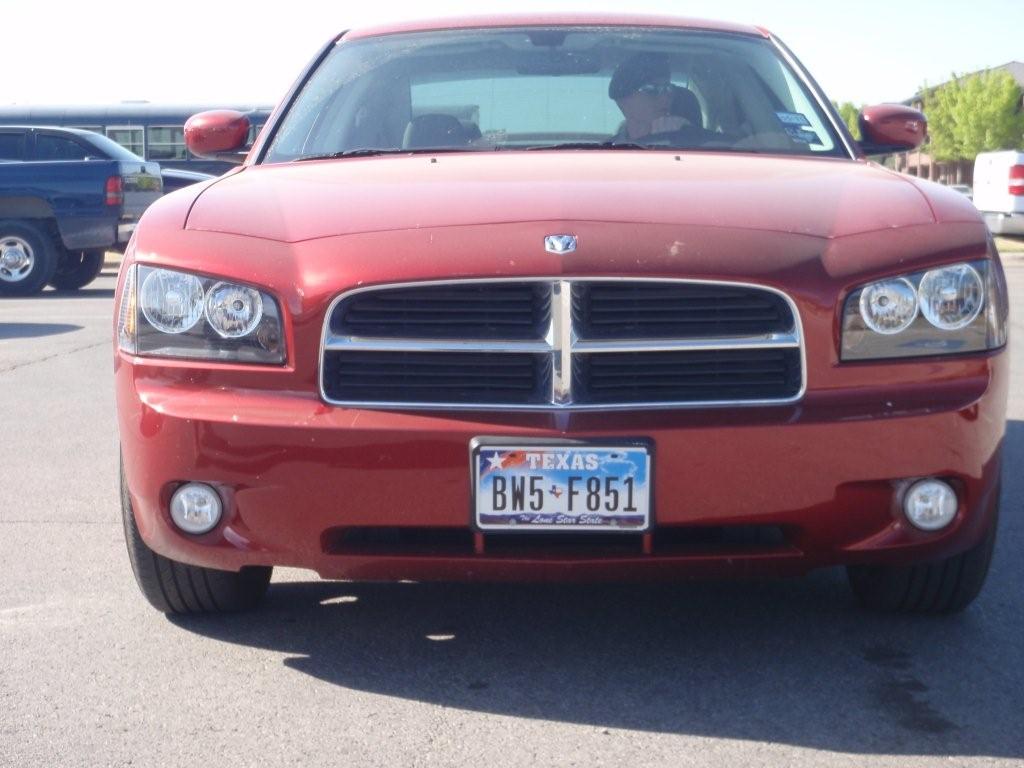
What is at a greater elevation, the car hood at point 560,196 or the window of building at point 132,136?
the car hood at point 560,196

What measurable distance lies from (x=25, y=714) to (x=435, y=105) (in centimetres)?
232

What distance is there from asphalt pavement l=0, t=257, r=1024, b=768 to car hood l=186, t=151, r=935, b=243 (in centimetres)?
99

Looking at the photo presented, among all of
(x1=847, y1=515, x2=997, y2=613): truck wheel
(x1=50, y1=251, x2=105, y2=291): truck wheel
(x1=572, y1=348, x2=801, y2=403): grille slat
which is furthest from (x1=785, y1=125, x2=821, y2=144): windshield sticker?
(x1=50, y1=251, x2=105, y2=291): truck wheel

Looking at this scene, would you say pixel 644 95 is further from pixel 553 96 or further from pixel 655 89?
pixel 553 96

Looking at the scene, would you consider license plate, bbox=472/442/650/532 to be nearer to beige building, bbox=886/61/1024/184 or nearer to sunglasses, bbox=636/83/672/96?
sunglasses, bbox=636/83/672/96

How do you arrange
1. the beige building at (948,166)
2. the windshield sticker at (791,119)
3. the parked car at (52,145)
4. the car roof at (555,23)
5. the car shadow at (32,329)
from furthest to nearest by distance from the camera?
the beige building at (948,166) → the parked car at (52,145) → the car shadow at (32,329) → the car roof at (555,23) → the windshield sticker at (791,119)

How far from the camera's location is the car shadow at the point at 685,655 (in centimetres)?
331

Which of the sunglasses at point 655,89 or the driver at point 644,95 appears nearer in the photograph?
the driver at point 644,95

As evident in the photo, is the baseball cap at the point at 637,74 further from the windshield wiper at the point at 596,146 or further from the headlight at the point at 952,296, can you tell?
the headlight at the point at 952,296

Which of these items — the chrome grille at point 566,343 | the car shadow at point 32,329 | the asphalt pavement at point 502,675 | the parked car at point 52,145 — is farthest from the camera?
the parked car at point 52,145

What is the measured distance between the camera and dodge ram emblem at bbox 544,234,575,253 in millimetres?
3482

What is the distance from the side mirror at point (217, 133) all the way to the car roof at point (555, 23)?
49 centimetres

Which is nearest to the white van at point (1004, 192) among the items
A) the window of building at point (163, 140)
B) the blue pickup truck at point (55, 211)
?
the blue pickup truck at point (55, 211)

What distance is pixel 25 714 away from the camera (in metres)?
3.40
